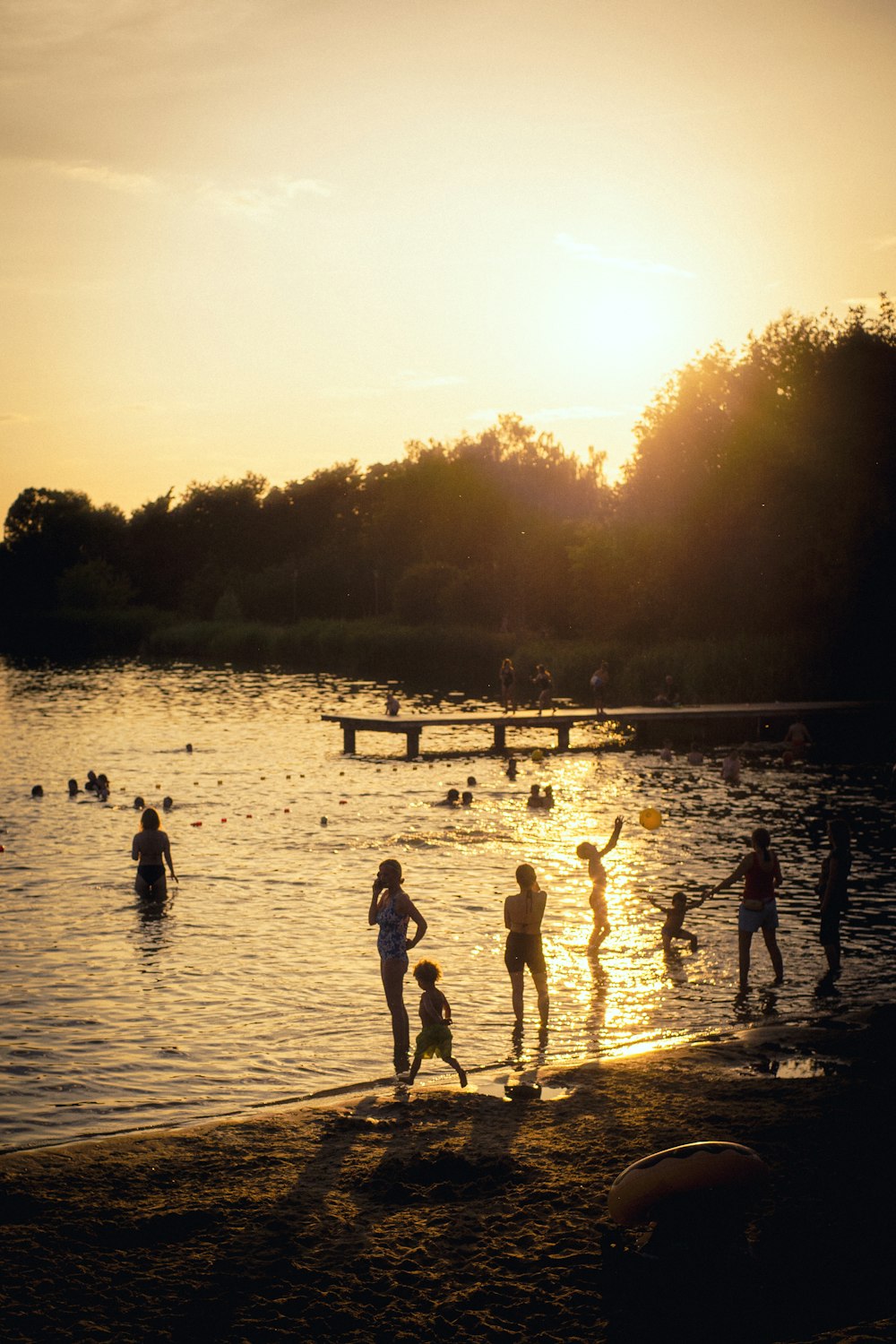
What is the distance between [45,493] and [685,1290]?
163 metres

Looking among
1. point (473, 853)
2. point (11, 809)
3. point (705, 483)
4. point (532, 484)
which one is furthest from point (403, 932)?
point (532, 484)

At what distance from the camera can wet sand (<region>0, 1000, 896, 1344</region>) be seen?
24.1ft

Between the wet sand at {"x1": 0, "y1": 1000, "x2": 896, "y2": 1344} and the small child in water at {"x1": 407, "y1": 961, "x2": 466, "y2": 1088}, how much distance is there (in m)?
0.32

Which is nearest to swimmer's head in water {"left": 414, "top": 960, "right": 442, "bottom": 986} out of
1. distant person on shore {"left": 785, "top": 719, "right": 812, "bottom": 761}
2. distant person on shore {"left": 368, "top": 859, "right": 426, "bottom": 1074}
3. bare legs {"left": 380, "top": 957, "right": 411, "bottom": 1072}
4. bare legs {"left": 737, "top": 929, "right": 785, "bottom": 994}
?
distant person on shore {"left": 368, "top": 859, "right": 426, "bottom": 1074}

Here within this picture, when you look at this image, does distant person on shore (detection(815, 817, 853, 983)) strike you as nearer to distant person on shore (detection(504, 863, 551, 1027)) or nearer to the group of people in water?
the group of people in water

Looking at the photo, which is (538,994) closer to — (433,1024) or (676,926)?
(433,1024)

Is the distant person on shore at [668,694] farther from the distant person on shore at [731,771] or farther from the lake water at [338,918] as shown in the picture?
the distant person on shore at [731,771]

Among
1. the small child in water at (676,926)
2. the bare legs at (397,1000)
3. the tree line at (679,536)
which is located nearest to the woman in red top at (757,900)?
the small child in water at (676,926)

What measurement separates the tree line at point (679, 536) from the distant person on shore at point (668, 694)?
6.60 metres

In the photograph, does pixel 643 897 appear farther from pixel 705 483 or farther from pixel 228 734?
pixel 705 483

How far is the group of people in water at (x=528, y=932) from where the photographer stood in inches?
460

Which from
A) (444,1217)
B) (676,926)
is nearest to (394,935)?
(444,1217)

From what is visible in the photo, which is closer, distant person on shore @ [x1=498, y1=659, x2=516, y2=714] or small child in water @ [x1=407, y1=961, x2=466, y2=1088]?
small child in water @ [x1=407, y1=961, x2=466, y2=1088]

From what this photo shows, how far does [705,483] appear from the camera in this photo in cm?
6862
